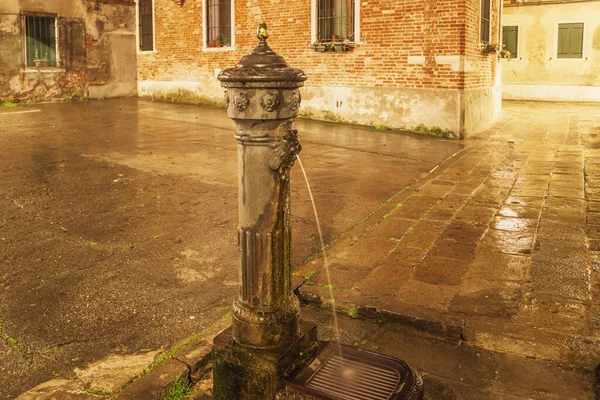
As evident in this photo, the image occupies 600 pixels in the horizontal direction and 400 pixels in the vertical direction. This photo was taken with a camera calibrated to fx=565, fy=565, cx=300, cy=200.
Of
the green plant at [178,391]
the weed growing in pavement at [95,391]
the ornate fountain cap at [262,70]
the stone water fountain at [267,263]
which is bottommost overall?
the green plant at [178,391]

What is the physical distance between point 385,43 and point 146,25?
8.85m

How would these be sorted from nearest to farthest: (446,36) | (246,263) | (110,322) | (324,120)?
1. (246,263)
2. (110,322)
3. (446,36)
4. (324,120)

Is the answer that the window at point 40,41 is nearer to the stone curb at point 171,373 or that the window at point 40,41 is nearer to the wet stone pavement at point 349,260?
the wet stone pavement at point 349,260

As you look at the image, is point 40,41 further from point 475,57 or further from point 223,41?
point 475,57

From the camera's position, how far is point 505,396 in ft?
8.14

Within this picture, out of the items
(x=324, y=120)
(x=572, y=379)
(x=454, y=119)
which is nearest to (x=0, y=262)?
(x=572, y=379)

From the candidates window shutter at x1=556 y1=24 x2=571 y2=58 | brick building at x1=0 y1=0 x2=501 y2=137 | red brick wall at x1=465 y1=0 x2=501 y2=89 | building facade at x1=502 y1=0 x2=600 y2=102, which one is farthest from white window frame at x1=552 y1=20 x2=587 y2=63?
red brick wall at x1=465 y1=0 x2=501 y2=89

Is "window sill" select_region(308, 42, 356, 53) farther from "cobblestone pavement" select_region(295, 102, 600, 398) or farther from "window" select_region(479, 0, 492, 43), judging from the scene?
"cobblestone pavement" select_region(295, 102, 600, 398)

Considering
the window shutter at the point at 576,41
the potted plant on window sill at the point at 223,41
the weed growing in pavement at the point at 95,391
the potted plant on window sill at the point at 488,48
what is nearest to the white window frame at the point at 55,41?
the potted plant on window sill at the point at 223,41

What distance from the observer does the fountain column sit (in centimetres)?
225

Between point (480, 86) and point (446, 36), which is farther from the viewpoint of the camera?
point (480, 86)

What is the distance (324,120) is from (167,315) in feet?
32.7

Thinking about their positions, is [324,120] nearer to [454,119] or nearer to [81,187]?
[454,119]

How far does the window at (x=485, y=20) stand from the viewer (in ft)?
40.1
